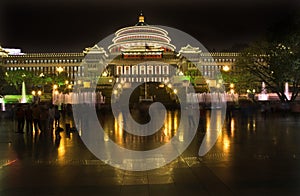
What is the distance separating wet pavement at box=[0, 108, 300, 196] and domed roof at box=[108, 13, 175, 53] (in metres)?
115

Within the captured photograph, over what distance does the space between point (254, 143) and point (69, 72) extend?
387 ft

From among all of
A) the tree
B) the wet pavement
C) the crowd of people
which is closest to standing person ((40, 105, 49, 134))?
the crowd of people

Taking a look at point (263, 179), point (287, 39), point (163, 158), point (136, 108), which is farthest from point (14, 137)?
point (136, 108)

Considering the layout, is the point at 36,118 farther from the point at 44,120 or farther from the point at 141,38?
the point at 141,38

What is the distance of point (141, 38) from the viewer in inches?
5177

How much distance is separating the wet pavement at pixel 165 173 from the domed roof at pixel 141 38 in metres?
115

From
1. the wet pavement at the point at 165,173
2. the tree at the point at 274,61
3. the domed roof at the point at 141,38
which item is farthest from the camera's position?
the domed roof at the point at 141,38

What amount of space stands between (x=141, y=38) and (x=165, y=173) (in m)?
123

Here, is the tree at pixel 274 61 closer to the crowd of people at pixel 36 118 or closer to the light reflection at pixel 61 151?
the crowd of people at pixel 36 118

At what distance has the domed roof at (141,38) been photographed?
129500 mm

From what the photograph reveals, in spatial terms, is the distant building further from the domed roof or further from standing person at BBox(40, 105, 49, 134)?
standing person at BBox(40, 105, 49, 134)

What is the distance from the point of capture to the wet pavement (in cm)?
863

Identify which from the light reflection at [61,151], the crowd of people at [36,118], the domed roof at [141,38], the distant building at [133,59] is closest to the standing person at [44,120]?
the crowd of people at [36,118]

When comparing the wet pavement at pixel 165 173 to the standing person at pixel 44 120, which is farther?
the standing person at pixel 44 120
